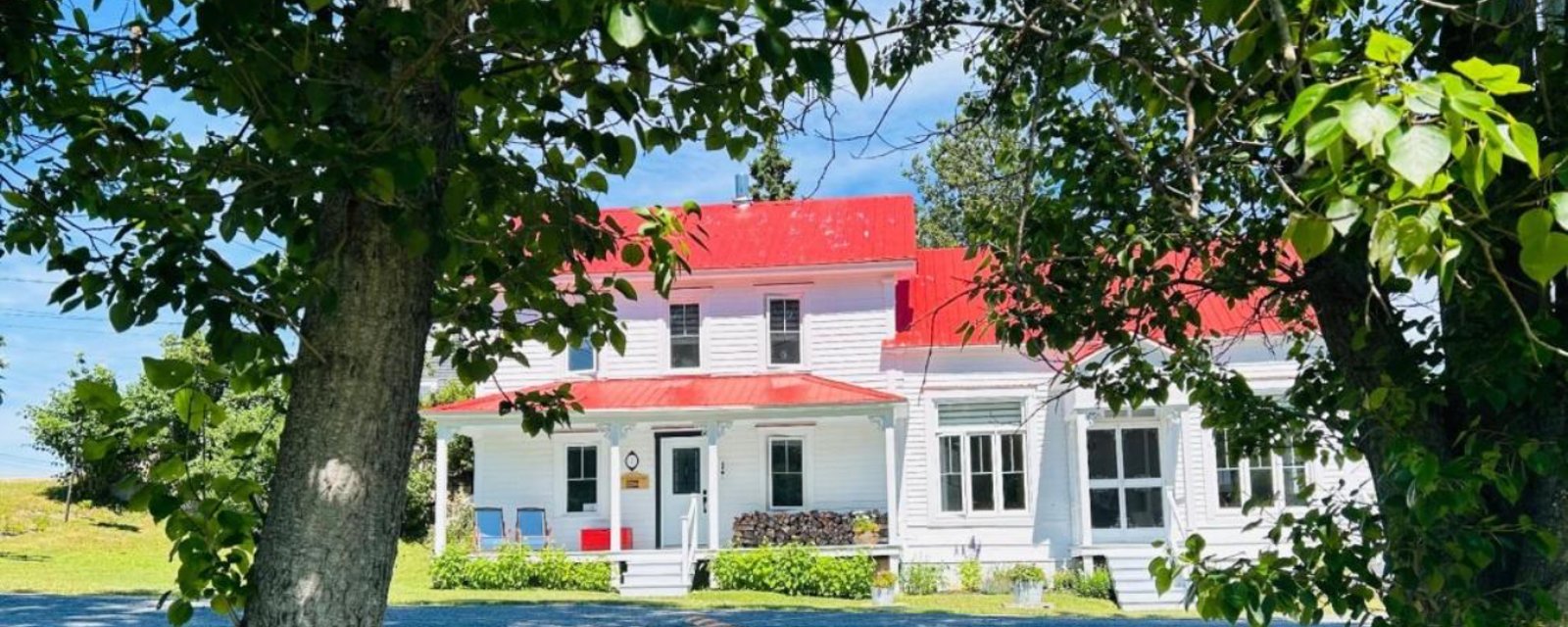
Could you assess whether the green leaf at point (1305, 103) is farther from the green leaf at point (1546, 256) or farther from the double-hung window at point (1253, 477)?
the double-hung window at point (1253, 477)

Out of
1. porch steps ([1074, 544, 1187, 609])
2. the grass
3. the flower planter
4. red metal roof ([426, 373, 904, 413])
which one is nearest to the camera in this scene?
the grass

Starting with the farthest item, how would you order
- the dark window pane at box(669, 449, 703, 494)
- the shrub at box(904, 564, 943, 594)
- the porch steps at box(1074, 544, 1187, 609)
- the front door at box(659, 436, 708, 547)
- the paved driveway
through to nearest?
the dark window pane at box(669, 449, 703, 494) < the front door at box(659, 436, 708, 547) < the shrub at box(904, 564, 943, 594) < the porch steps at box(1074, 544, 1187, 609) < the paved driveway

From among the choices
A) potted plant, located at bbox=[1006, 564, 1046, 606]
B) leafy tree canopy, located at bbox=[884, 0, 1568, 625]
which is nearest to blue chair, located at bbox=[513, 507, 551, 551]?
potted plant, located at bbox=[1006, 564, 1046, 606]

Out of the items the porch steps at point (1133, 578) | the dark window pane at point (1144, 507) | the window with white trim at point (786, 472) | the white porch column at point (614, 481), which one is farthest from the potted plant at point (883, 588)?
the dark window pane at point (1144, 507)

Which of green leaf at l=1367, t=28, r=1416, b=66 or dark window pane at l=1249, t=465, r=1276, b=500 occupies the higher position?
green leaf at l=1367, t=28, r=1416, b=66

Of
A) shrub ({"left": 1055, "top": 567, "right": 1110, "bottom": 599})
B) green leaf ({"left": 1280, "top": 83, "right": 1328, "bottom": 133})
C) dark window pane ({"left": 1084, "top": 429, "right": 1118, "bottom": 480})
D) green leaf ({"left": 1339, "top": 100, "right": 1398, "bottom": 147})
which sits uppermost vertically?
green leaf ({"left": 1280, "top": 83, "right": 1328, "bottom": 133})

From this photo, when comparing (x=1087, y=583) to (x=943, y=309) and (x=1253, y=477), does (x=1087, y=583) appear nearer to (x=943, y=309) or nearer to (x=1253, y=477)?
(x=1253, y=477)

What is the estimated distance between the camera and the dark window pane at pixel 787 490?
22094 mm

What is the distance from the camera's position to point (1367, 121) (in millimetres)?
1745

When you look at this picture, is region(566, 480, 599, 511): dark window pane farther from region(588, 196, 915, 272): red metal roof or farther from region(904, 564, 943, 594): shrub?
region(904, 564, 943, 594): shrub

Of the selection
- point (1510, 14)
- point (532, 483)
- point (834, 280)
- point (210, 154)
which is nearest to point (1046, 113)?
point (1510, 14)

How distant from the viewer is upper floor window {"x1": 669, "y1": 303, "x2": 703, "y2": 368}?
22828mm

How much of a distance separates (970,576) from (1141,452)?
3912mm

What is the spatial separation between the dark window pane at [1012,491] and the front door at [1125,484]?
3.83 ft
